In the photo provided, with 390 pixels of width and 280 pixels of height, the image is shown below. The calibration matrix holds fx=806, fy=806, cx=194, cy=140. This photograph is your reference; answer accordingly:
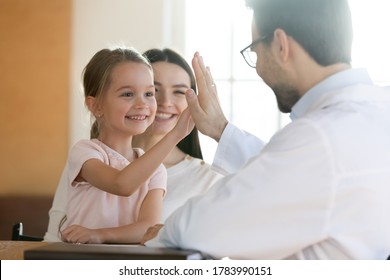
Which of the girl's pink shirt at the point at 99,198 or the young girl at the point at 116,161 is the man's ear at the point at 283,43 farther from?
the girl's pink shirt at the point at 99,198

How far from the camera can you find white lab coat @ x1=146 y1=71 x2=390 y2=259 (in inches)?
57.2

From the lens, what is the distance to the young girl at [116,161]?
6.93ft

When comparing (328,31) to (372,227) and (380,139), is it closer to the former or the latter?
(380,139)

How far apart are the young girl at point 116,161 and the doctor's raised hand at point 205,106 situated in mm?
81

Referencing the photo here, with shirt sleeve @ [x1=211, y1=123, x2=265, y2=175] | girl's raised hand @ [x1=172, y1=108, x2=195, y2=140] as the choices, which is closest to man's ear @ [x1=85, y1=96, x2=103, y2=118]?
girl's raised hand @ [x1=172, y1=108, x2=195, y2=140]

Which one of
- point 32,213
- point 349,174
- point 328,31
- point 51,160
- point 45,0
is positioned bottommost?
point 32,213

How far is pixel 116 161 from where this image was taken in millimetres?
2322

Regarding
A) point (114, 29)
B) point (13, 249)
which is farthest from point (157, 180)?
point (114, 29)

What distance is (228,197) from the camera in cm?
148

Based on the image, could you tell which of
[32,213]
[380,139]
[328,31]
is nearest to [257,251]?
[380,139]

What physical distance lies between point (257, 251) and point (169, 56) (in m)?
1.76

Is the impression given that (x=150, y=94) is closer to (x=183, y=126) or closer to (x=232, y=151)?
(x=183, y=126)

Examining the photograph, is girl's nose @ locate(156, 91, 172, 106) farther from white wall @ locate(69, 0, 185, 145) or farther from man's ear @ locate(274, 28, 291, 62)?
white wall @ locate(69, 0, 185, 145)

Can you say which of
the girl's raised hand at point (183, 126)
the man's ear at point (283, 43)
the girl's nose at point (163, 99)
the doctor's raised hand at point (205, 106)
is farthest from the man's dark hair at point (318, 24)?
the girl's nose at point (163, 99)
